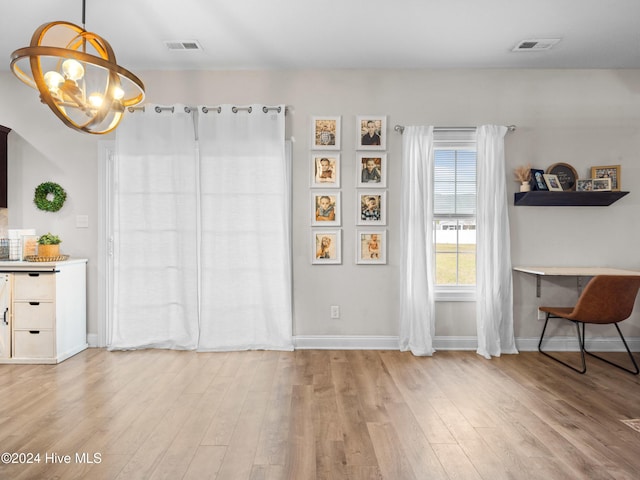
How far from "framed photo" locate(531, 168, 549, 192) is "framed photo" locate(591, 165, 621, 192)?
21.7 inches

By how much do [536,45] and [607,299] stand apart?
2.25 meters

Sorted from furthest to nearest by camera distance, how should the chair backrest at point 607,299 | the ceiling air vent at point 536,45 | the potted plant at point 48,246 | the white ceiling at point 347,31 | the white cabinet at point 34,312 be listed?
the potted plant at point 48,246 < the white cabinet at point 34,312 < the ceiling air vent at point 536,45 < the chair backrest at point 607,299 < the white ceiling at point 347,31

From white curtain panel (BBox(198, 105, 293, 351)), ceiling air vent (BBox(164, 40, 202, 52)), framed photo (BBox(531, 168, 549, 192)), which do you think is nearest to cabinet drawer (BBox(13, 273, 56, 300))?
white curtain panel (BBox(198, 105, 293, 351))

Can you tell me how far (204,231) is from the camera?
4.05 m

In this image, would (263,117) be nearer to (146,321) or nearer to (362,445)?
(146,321)

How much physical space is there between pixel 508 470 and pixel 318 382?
150 centimetres

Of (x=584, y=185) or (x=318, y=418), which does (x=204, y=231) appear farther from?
(x=584, y=185)

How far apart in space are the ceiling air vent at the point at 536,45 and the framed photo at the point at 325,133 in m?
1.73

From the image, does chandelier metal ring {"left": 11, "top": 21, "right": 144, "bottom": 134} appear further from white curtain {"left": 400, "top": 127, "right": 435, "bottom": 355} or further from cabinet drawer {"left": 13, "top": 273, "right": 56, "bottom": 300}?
white curtain {"left": 400, "top": 127, "right": 435, "bottom": 355}

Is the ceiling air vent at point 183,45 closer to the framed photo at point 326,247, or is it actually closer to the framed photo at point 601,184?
the framed photo at point 326,247

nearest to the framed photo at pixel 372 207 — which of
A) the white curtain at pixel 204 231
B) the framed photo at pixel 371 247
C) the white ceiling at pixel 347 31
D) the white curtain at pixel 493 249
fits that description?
the framed photo at pixel 371 247

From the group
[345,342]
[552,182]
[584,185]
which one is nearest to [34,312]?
[345,342]

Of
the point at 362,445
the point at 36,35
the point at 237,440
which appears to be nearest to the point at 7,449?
the point at 237,440

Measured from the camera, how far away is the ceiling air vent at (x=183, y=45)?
3551 millimetres
